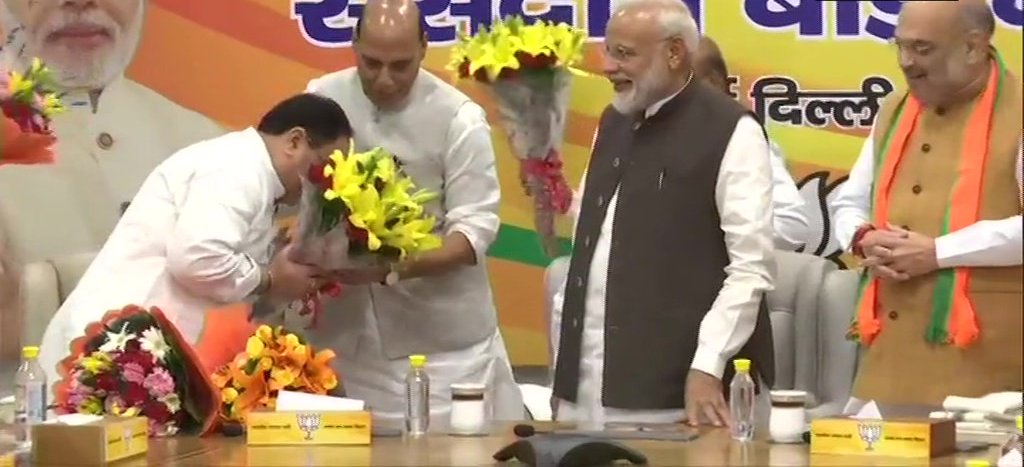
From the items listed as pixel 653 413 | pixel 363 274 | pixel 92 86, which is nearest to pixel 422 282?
pixel 363 274

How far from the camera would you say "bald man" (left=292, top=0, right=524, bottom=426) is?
4.28 metres

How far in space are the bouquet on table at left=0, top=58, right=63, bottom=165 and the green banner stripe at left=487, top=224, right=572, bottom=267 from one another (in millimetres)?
1823

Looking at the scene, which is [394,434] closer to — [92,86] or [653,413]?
[653,413]

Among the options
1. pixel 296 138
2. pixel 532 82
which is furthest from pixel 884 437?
pixel 296 138

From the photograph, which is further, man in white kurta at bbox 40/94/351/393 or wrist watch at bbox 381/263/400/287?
wrist watch at bbox 381/263/400/287

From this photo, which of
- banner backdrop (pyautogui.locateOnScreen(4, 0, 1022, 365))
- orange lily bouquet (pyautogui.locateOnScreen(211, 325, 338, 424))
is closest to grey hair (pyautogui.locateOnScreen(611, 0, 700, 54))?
banner backdrop (pyautogui.locateOnScreen(4, 0, 1022, 365))

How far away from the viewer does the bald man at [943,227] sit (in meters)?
3.18

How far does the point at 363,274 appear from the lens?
412 cm

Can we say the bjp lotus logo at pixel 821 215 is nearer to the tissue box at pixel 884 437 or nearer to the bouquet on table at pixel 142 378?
the tissue box at pixel 884 437

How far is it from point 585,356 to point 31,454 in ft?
4.45

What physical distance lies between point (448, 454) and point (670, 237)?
934 millimetres

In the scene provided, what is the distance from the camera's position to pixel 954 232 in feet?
10.9

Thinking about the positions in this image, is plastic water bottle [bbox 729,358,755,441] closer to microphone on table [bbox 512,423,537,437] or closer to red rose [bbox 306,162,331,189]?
microphone on table [bbox 512,423,537,437]

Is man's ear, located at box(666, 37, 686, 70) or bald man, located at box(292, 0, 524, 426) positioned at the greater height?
man's ear, located at box(666, 37, 686, 70)
